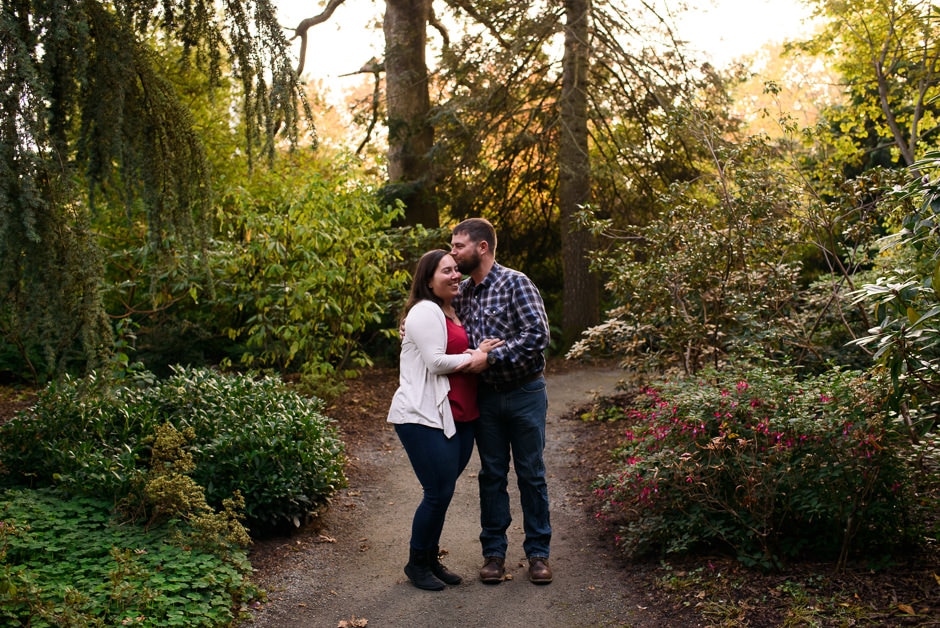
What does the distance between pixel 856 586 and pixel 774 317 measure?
3.58 meters

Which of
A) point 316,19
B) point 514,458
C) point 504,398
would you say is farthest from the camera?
point 316,19

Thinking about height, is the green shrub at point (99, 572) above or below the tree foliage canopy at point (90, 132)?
below

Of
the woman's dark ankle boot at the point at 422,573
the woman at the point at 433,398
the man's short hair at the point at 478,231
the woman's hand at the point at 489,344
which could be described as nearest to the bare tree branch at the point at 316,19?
the man's short hair at the point at 478,231

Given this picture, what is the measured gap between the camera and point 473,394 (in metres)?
4.59

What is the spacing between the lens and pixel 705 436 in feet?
15.8

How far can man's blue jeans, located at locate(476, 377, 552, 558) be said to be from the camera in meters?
4.57

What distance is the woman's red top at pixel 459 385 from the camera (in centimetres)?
447

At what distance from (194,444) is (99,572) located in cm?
140

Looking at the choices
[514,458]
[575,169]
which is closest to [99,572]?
[514,458]

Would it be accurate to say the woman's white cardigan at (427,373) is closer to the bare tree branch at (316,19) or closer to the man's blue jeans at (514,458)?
the man's blue jeans at (514,458)

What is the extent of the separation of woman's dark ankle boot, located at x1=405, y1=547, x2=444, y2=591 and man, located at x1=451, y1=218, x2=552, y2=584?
0.28 m

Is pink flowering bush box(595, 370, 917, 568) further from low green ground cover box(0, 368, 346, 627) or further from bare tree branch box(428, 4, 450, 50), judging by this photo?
bare tree branch box(428, 4, 450, 50)

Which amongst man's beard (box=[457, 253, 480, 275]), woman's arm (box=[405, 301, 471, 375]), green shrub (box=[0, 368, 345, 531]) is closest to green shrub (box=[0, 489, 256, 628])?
green shrub (box=[0, 368, 345, 531])

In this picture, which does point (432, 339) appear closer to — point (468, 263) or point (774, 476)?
point (468, 263)
